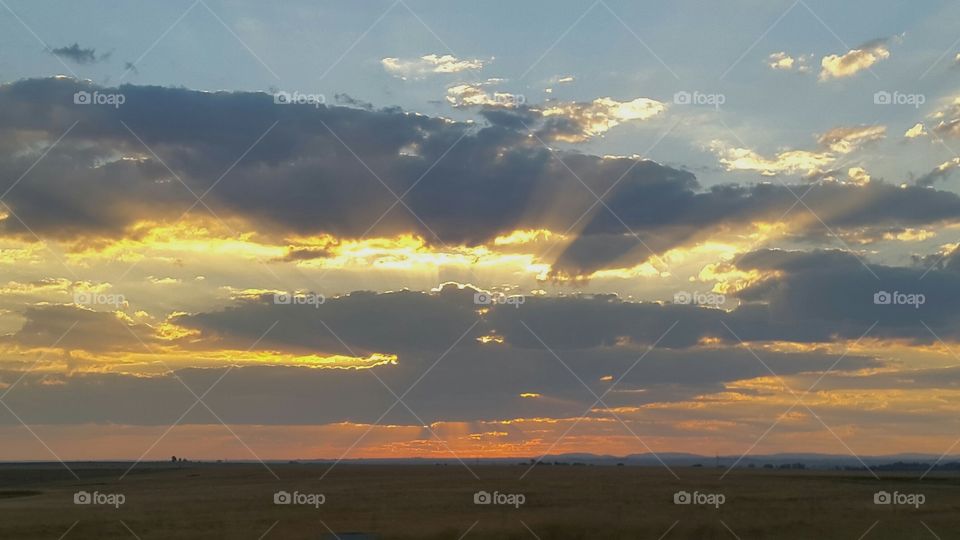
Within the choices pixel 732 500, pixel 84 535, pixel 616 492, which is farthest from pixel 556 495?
pixel 84 535

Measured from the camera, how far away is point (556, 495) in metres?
61.5

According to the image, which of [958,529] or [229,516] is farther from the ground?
[229,516]

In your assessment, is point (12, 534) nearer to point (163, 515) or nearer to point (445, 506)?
point (163, 515)

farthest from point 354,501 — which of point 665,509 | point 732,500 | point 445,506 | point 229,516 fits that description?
point 732,500

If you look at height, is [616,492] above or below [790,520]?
above

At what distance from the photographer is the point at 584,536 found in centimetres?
3472

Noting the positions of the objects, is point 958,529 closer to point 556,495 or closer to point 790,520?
point 790,520

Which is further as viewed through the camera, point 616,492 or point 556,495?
point 616,492

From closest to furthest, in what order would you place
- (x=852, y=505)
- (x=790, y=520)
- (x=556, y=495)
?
(x=790, y=520) → (x=852, y=505) → (x=556, y=495)

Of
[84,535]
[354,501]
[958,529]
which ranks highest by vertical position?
[354,501]

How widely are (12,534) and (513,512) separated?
2245 cm

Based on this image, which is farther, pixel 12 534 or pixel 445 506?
pixel 445 506

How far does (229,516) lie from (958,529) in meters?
32.8

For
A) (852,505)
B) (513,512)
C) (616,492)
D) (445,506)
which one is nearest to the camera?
(513,512)
